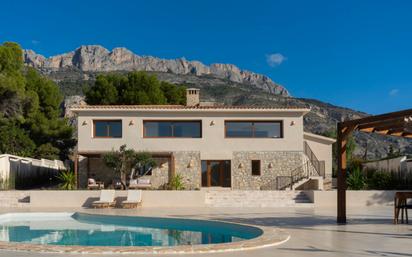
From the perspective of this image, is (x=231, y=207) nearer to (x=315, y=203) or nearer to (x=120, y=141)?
(x=315, y=203)

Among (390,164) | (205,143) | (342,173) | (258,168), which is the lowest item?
(258,168)

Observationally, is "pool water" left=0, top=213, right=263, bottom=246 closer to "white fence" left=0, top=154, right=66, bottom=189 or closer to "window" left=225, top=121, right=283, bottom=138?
"white fence" left=0, top=154, right=66, bottom=189

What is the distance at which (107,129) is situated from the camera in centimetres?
2784

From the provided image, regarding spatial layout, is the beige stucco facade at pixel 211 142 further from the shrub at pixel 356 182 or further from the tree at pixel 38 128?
the tree at pixel 38 128

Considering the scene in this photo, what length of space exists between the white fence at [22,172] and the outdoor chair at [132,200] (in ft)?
27.4

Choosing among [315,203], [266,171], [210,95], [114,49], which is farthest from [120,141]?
[114,49]

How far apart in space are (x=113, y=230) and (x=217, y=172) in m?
13.5

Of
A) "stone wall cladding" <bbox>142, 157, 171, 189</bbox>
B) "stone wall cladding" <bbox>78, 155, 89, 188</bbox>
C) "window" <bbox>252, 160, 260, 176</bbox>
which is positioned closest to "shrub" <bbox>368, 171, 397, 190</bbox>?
"window" <bbox>252, 160, 260, 176</bbox>

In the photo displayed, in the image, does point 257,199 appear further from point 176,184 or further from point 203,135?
point 203,135

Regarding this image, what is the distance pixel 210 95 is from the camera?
246 ft

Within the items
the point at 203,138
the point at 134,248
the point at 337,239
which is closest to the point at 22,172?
the point at 203,138

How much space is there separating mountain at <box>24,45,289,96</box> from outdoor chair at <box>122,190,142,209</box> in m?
93.2

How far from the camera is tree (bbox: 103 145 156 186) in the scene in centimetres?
2468

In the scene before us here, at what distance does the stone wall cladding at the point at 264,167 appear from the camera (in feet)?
91.2
